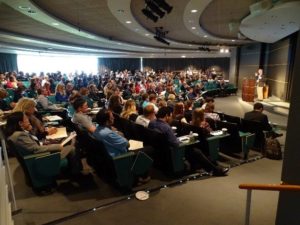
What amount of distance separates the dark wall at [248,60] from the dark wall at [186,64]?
795cm

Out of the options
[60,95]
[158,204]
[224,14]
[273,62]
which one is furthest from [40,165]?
[273,62]

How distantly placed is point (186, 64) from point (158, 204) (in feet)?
82.7

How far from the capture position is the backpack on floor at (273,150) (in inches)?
184

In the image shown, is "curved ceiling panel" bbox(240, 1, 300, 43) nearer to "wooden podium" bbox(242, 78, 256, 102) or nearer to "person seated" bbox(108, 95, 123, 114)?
"wooden podium" bbox(242, 78, 256, 102)

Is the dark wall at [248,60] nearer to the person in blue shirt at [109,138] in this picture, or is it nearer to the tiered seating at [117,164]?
the tiered seating at [117,164]

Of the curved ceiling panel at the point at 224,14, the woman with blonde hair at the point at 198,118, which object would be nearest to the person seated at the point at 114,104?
the woman with blonde hair at the point at 198,118

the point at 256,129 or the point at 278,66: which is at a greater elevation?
the point at 278,66

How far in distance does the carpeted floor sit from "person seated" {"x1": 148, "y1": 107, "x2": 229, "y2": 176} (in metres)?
0.18

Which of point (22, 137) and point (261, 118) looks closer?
point (22, 137)

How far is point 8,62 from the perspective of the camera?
1559 centimetres

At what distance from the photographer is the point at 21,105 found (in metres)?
4.02

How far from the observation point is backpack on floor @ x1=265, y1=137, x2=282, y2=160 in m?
4.66

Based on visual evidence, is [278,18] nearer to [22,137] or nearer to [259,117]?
[259,117]

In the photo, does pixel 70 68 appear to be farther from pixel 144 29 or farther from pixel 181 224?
pixel 181 224
